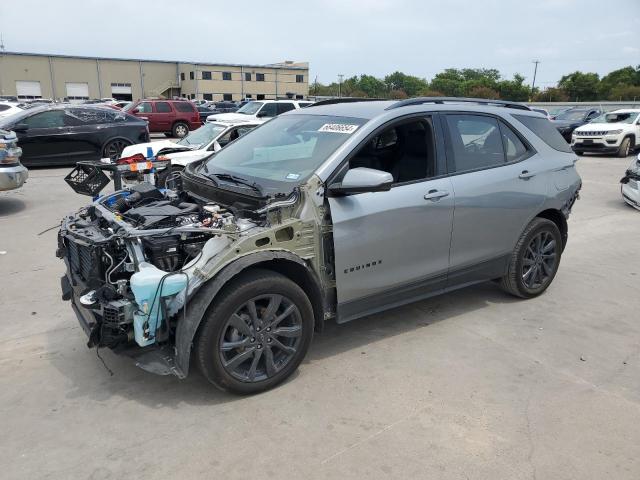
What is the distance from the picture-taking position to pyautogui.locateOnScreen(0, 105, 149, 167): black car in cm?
1265

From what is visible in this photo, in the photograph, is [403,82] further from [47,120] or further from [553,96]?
[47,120]

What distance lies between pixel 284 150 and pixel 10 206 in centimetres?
687

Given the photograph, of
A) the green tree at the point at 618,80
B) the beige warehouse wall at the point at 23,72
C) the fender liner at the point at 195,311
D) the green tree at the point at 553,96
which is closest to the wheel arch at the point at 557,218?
the fender liner at the point at 195,311

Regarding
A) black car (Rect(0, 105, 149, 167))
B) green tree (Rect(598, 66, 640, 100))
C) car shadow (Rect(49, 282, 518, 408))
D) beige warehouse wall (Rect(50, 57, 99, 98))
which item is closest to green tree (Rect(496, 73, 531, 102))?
green tree (Rect(598, 66, 640, 100))

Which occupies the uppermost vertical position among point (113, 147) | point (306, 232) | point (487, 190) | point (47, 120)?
point (47, 120)

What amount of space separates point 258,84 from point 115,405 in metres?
82.2

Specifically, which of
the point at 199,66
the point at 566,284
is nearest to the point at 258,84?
the point at 199,66

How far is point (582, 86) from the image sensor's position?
221ft

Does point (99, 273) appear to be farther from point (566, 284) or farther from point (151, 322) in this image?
point (566, 284)

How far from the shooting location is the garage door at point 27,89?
2485 inches

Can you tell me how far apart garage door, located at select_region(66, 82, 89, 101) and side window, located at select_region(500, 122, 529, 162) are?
72.0 m

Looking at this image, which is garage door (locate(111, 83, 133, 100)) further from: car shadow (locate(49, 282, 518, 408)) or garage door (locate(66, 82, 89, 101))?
car shadow (locate(49, 282, 518, 408))

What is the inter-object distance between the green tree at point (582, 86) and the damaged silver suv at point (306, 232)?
68701 millimetres

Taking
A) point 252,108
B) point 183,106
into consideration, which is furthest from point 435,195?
point 183,106
